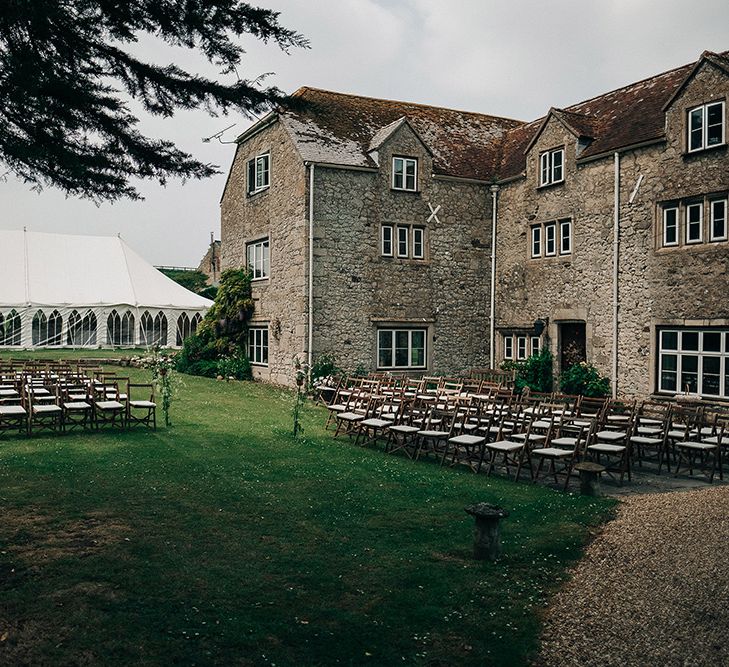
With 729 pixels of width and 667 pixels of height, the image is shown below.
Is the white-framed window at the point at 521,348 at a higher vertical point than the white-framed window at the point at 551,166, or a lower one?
lower

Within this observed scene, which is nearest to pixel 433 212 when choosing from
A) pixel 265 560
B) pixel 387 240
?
pixel 387 240

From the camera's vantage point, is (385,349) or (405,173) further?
(405,173)

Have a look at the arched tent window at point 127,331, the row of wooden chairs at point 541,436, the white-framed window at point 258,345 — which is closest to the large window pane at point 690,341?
the row of wooden chairs at point 541,436

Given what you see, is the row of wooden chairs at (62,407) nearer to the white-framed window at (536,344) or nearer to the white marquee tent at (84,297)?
the white-framed window at (536,344)

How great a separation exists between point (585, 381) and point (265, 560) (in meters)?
14.4

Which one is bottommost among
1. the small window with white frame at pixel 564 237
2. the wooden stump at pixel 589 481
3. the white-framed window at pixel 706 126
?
the wooden stump at pixel 589 481

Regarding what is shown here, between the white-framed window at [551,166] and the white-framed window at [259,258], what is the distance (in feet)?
31.8

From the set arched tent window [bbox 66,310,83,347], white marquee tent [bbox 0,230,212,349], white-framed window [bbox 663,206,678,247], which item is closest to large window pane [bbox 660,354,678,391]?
white-framed window [bbox 663,206,678,247]

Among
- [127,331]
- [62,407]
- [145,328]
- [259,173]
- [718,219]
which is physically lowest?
[62,407]

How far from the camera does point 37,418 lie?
1479cm

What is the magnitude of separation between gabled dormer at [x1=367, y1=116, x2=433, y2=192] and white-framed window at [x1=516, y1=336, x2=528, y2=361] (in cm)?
605

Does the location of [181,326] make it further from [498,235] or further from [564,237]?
[564,237]

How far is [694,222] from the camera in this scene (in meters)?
16.8

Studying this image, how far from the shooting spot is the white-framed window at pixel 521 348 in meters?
22.6
